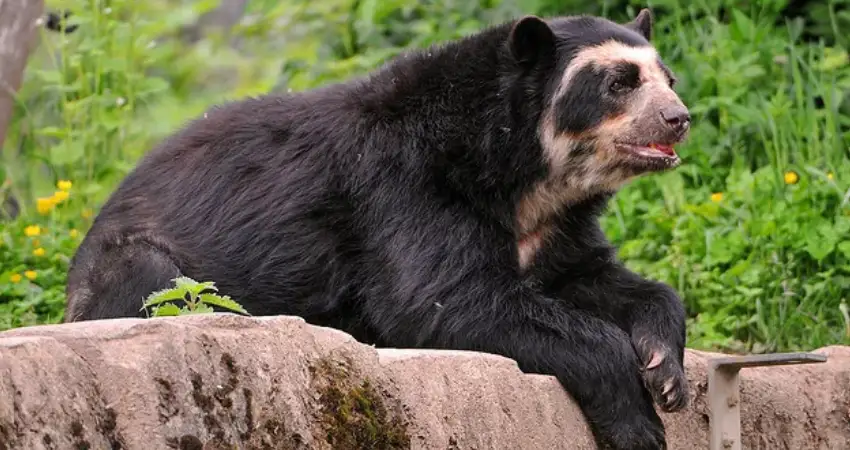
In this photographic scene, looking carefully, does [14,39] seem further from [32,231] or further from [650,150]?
[650,150]

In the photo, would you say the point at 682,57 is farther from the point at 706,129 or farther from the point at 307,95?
the point at 307,95

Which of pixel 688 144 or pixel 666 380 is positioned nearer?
pixel 666 380

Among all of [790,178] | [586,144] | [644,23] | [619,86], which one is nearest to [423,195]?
[586,144]

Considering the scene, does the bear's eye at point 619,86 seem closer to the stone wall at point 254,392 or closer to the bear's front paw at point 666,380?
the bear's front paw at point 666,380

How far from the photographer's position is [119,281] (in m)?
5.08

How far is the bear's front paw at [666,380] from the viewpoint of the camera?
4.54 metres

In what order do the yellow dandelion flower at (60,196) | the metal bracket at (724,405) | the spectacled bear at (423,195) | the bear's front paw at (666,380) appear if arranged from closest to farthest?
the bear's front paw at (666,380), the metal bracket at (724,405), the spectacled bear at (423,195), the yellow dandelion flower at (60,196)

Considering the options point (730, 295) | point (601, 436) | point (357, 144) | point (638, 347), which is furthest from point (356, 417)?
point (730, 295)

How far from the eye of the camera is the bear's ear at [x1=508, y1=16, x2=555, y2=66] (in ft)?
17.3

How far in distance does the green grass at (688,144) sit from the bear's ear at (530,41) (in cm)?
224

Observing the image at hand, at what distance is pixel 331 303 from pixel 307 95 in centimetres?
85

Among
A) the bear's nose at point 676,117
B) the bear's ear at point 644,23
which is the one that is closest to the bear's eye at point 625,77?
the bear's nose at point 676,117

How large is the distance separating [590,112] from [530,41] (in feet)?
1.11

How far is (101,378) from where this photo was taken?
9.50 feet
